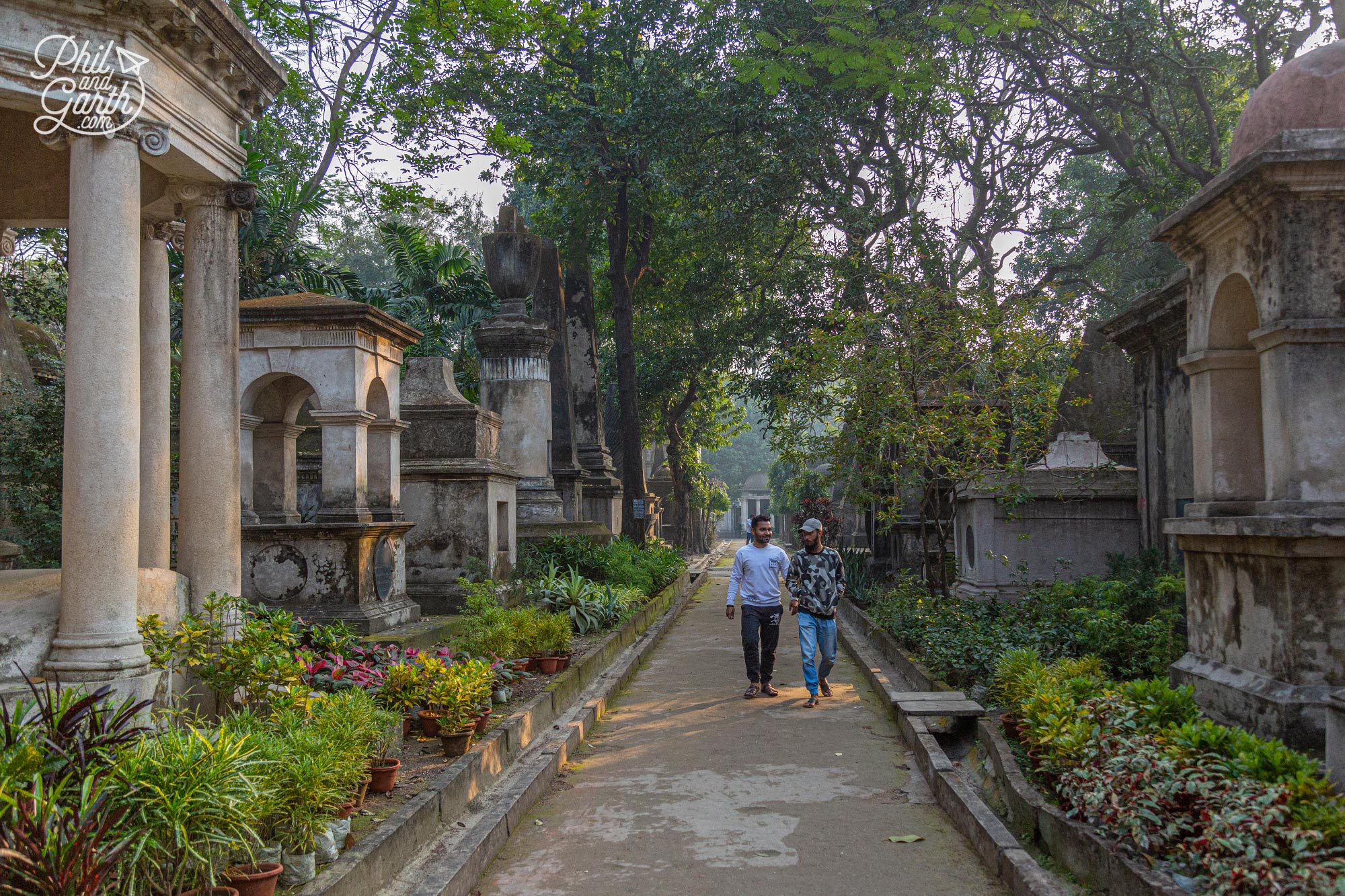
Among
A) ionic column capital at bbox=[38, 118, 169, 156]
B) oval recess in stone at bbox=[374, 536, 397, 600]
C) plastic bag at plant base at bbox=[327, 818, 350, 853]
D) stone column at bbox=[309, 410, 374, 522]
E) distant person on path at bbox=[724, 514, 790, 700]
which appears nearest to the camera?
plastic bag at plant base at bbox=[327, 818, 350, 853]

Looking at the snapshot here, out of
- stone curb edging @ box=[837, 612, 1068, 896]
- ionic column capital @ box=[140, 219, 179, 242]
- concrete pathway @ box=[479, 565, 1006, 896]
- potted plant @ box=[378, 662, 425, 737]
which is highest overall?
ionic column capital @ box=[140, 219, 179, 242]

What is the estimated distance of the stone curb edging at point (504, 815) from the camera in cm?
449

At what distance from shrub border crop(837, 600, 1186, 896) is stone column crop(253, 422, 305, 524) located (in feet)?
23.6

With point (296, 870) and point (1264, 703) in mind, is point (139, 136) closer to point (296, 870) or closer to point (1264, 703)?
point (296, 870)

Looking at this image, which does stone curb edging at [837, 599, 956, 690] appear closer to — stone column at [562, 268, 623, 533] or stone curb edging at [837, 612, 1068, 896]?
stone curb edging at [837, 612, 1068, 896]

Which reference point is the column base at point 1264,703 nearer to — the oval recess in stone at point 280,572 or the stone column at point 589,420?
the oval recess in stone at point 280,572

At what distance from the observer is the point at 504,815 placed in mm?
5418

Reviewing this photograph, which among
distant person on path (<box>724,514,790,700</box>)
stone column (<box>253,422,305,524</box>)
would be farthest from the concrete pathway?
stone column (<box>253,422,305,524</box>)

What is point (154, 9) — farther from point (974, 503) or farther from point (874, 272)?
point (874, 272)

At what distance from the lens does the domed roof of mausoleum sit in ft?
18.2

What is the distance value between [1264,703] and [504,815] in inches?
160

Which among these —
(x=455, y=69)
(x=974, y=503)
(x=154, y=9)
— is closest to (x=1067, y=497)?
(x=974, y=503)

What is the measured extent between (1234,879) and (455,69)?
16.9m

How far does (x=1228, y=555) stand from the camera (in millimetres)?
5766
